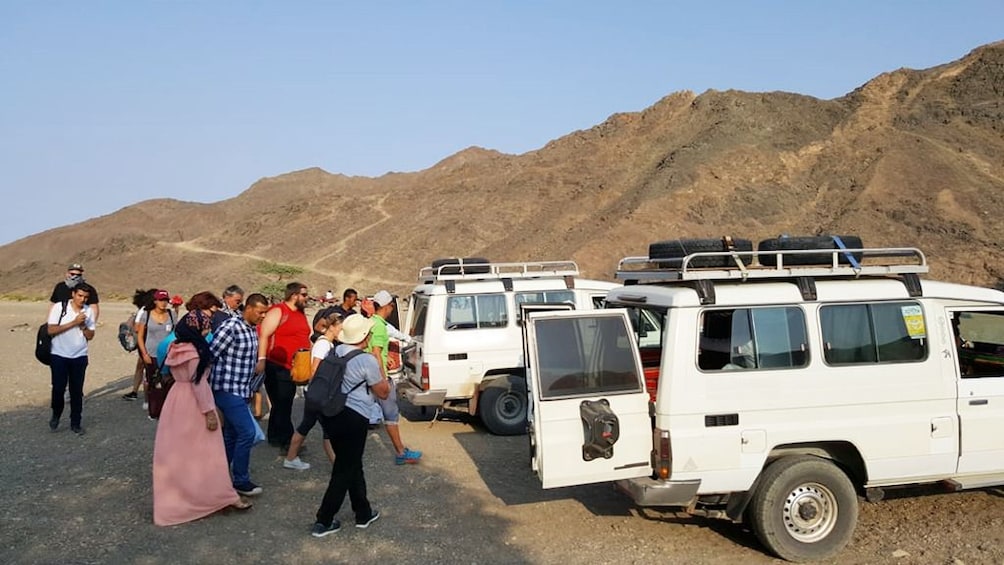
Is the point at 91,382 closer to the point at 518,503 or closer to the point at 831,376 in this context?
the point at 518,503

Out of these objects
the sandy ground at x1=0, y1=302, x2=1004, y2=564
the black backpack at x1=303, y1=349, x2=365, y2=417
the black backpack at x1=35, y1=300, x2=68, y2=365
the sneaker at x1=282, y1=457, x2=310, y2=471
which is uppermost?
the black backpack at x1=35, y1=300, x2=68, y2=365

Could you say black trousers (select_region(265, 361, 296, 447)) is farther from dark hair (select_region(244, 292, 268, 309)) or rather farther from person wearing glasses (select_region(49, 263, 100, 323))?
person wearing glasses (select_region(49, 263, 100, 323))

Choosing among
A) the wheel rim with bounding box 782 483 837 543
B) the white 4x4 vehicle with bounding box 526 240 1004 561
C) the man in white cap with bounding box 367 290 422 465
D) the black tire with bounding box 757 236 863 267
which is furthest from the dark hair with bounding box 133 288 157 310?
the wheel rim with bounding box 782 483 837 543

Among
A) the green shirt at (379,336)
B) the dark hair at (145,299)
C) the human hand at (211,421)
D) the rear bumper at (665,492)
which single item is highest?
the dark hair at (145,299)

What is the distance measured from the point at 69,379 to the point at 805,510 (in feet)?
27.5

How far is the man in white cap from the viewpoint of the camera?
25.0 ft

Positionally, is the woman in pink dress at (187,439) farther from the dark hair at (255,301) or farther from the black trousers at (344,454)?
the black trousers at (344,454)

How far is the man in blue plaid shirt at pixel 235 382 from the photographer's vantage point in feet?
20.7

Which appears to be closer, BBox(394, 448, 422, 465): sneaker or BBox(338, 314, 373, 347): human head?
BBox(338, 314, 373, 347): human head

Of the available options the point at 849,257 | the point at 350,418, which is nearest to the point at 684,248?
the point at 849,257

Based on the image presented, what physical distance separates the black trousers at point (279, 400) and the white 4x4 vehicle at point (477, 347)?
63.2 inches

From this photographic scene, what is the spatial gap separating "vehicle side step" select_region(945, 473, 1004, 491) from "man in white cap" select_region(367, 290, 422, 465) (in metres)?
4.90

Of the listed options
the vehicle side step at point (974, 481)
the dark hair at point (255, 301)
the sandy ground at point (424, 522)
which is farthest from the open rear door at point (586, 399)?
the dark hair at point (255, 301)

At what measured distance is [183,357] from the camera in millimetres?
5922
